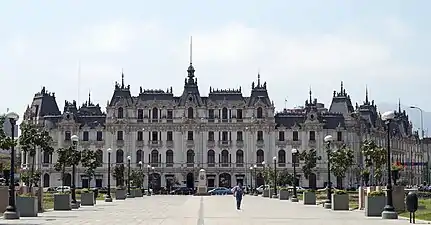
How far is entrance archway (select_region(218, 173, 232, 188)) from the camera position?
448 ft

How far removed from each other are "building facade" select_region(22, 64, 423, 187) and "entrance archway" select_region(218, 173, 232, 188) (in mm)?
169

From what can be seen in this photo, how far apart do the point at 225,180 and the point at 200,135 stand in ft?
28.5

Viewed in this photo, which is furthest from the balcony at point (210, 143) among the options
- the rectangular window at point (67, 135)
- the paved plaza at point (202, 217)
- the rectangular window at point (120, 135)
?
the paved plaza at point (202, 217)

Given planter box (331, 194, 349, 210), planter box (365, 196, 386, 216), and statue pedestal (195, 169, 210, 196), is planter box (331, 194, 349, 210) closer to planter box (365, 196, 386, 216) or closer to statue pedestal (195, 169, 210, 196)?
planter box (365, 196, 386, 216)

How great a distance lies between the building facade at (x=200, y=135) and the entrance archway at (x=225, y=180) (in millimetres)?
169

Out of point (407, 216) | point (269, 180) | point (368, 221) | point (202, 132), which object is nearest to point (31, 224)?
point (368, 221)

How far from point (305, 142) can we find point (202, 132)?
17494mm

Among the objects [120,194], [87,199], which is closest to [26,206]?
[87,199]

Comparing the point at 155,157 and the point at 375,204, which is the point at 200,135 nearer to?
the point at 155,157

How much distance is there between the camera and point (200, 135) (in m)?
136

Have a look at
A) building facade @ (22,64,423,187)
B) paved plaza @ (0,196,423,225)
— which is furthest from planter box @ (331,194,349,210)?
building facade @ (22,64,423,187)

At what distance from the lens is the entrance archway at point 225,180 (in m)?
137

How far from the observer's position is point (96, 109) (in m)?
147

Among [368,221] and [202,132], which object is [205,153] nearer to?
[202,132]
